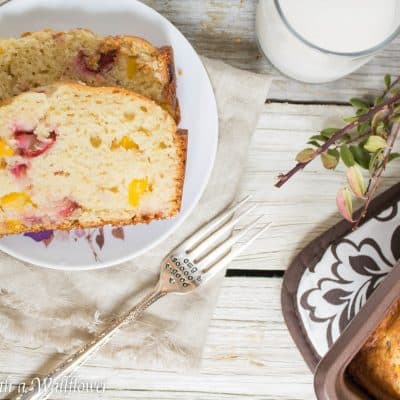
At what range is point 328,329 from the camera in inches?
62.4

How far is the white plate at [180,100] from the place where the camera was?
57.6 inches

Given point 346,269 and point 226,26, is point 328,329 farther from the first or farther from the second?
point 226,26

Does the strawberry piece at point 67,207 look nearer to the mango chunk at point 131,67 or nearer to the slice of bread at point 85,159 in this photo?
the slice of bread at point 85,159

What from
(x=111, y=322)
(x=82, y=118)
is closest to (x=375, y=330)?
(x=111, y=322)

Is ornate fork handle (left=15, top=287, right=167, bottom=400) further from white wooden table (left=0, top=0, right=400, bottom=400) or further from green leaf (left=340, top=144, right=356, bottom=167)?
green leaf (left=340, top=144, right=356, bottom=167)

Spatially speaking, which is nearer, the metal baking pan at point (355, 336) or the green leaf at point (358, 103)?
the metal baking pan at point (355, 336)

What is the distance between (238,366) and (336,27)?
914 millimetres

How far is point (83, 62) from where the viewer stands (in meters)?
1.42

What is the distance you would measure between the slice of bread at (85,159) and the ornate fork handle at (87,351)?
8.7 inches

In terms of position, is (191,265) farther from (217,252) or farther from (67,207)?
(67,207)

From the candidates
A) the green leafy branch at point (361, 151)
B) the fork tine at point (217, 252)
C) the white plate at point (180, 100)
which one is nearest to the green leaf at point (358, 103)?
the green leafy branch at point (361, 151)

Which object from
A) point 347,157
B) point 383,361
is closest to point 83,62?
point 347,157

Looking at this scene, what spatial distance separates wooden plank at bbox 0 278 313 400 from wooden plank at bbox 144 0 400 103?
53 cm

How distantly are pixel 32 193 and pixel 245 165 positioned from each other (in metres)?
0.55
